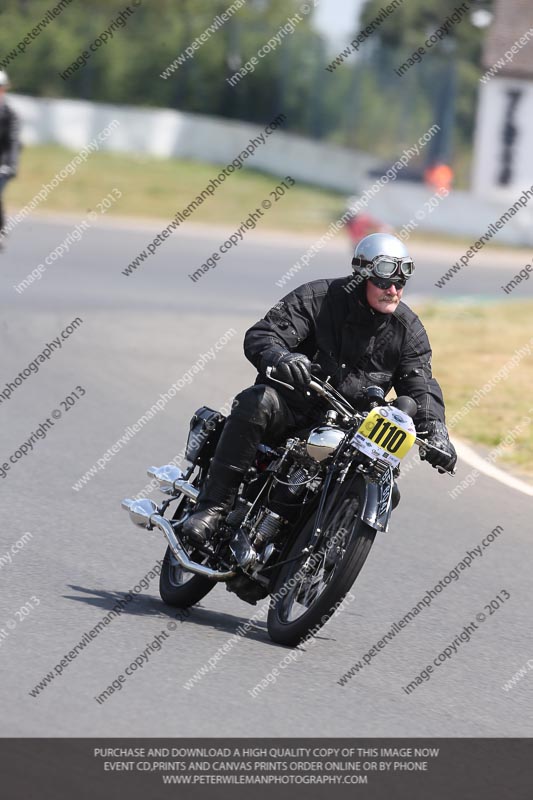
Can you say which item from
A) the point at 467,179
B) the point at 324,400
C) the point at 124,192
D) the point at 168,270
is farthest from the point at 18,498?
the point at 467,179

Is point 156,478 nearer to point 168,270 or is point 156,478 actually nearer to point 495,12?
point 168,270

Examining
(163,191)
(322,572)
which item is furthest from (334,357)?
(163,191)

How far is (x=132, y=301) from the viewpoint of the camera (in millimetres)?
17828

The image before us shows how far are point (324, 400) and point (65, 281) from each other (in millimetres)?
12609

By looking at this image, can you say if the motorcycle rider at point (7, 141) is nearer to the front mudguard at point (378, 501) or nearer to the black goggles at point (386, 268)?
the black goggles at point (386, 268)

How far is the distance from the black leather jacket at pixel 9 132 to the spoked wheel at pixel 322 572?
40.6ft

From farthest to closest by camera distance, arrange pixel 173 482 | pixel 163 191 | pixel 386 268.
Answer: pixel 163 191
pixel 173 482
pixel 386 268

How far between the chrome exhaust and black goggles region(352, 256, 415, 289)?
49.7 inches

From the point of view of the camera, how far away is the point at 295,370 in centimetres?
622

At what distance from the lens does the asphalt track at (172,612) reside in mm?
5473

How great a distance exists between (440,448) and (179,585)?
4.32 ft

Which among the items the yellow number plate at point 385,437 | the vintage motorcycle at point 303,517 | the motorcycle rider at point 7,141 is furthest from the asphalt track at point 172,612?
the motorcycle rider at point 7,141

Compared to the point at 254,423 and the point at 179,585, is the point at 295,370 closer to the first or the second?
the point at 254,423
